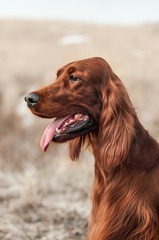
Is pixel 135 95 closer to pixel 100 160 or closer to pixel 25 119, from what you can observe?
pixel 25 119

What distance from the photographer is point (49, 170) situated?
5.06m

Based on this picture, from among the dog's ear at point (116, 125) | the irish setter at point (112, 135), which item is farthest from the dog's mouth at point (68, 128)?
the dog's ear at point (116, 125)

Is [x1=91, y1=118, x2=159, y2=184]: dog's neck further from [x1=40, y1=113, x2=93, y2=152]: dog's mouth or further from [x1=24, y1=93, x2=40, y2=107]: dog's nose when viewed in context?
[x1=24, y1=93, x2=40, y2=107]: dog's nose

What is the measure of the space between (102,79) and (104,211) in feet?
3.33

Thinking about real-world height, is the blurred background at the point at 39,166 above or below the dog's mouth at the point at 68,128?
below

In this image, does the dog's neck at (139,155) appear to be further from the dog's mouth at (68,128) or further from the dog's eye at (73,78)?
the dog's eye at (73,78)

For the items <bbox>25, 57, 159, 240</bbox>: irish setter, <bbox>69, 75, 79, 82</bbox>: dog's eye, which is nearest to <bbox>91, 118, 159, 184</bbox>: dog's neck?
<bbox>25, 57, 159, 240</bbox>: irish setter

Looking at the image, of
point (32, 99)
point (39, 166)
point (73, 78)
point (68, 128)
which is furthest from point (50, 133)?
point (39, 166)

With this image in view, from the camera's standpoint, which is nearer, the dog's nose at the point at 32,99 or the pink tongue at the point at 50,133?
the dog's nose at the point at 32,99

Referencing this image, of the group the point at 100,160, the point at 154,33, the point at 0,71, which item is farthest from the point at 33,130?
the point at 154,33

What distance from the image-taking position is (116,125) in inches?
87.5

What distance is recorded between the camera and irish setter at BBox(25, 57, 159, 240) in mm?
2227

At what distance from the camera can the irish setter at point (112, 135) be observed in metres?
2.23

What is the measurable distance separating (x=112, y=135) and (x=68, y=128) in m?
0.33
